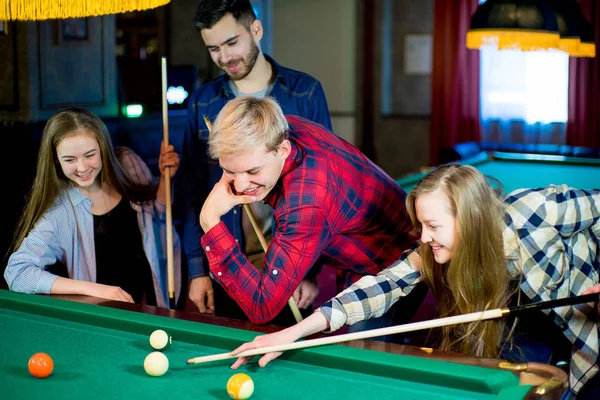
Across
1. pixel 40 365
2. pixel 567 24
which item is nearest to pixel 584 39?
pixel 567 24

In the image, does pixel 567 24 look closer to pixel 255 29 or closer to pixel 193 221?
pixel 255 29

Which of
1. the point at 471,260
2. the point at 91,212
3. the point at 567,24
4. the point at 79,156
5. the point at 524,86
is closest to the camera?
the point at 471,260

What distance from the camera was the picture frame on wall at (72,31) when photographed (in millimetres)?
4859

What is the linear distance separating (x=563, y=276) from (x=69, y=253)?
1517mm

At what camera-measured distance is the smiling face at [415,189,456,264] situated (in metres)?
2.00

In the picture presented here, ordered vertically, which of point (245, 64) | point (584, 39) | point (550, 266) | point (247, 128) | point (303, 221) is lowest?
point (550, 266)

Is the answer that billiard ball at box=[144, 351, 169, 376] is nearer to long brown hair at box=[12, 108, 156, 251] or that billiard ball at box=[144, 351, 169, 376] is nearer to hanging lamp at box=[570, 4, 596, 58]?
long brown hair at box=[12, 108, 156, 251]

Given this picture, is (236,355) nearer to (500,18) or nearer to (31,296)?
(31,296)

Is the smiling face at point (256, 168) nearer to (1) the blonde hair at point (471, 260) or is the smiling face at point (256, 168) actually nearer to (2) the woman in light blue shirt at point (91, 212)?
(1) the blonde hair at point (471, 260)

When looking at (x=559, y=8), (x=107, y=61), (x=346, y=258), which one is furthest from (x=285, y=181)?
(x=107, y=61)

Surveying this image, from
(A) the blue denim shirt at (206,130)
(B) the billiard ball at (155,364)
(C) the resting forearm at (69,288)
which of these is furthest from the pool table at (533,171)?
(B) the billiard ball at (155,364)

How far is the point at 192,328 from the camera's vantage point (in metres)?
1.91

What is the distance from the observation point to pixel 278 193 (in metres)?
2.14

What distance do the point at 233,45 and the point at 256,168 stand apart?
789 millimetres
